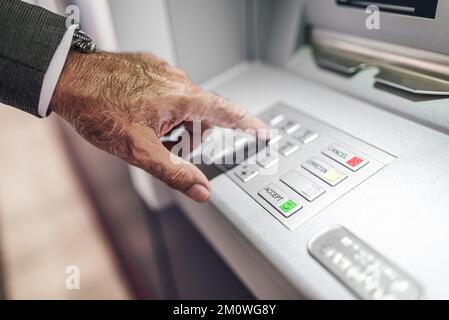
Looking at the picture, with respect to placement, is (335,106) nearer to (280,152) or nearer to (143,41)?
(280,152)

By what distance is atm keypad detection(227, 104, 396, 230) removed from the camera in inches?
21.1

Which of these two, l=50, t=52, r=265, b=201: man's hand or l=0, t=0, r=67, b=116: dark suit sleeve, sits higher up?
l=0, t=0, r=67, b=116: dark suit sleeve

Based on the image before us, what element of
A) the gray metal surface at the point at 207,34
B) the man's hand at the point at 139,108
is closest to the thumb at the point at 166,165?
the man's hand at the point at 139,108

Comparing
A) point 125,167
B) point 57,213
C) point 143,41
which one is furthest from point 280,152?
point 57,213

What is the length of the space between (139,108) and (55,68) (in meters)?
0.17

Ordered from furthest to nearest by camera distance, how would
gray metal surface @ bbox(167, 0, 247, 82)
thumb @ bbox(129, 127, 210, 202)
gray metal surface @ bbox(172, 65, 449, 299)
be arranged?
1. gray metal surface @ bbox(167, 0, 247, 82)
2. thumb @ bbox(129, 127, 210, 202)
3. gray metal surface @ bbox(172, 65, 449, 299)

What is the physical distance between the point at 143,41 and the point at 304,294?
1.96ft

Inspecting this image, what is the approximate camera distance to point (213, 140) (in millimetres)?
705

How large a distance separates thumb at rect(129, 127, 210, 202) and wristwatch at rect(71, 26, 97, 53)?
191mm

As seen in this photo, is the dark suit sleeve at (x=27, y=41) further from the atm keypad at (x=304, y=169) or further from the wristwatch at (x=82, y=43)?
the atm keypad at (x=304, y=169)

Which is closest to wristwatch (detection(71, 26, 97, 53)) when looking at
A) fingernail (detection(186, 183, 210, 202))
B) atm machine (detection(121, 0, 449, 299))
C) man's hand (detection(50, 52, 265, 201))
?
man's hand (detection(50, 52, 265, 201))

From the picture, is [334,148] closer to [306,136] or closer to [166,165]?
[306,136]

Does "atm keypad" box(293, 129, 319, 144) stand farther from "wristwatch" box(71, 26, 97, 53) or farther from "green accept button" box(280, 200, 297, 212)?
"wristwatch" box(71, 26, 97, 53)

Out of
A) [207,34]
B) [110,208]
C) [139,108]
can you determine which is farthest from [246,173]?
[110,208]
